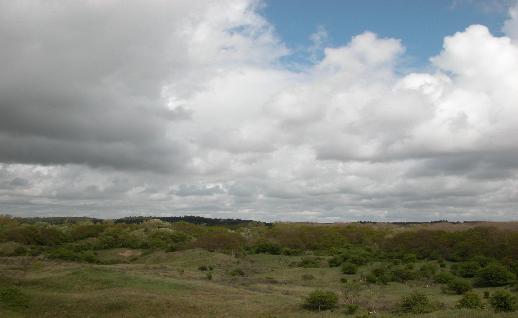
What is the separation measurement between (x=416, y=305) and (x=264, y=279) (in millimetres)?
17519

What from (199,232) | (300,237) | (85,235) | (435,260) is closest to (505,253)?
(435,260)

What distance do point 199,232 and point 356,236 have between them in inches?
1218

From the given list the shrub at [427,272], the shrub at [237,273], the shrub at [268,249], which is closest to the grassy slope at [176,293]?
the shrub at [237,273]

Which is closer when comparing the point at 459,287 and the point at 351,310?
the point at 351,310

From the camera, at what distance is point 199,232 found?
93.7 m

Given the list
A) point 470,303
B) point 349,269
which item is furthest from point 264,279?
point 470,303

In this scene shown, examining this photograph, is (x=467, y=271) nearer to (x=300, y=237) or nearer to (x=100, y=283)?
(x=100, y=283)

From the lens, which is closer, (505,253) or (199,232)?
(505,253)

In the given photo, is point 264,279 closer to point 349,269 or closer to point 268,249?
point 349,269

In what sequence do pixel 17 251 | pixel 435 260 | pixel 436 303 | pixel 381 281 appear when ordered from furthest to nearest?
pixel 17 251, pixel 435 260, pixel 381 281, pixel 436 303

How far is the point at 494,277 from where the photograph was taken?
37375 mm

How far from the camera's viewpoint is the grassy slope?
82.9 ft

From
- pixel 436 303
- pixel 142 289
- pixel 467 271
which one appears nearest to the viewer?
pixel 436 303

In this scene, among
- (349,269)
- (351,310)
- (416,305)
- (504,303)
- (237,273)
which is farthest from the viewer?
(349,269)
